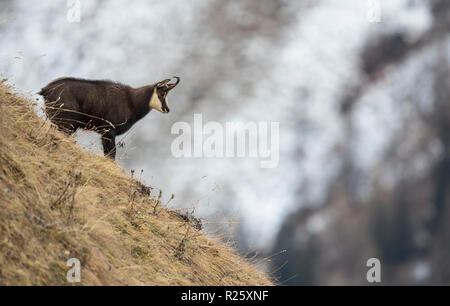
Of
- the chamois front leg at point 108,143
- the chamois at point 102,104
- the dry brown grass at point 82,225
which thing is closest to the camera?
the dry brown grass at point 82,225

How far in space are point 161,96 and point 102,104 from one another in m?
1.93

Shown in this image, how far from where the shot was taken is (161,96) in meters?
12.1

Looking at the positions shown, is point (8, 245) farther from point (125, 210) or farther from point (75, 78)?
point (75, 78)

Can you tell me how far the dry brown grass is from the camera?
4.65 m

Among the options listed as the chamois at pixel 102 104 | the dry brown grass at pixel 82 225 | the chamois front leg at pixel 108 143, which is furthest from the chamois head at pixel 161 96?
the dry brown grass at pixel 82 225

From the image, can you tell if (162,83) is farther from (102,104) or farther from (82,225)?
(82,225)

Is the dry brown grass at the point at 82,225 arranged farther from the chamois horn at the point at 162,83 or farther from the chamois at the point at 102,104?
the chamois horn at the point at 162,83

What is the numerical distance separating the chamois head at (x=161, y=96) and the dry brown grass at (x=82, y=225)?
425 cm

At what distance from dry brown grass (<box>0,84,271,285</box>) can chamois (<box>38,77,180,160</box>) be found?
1.64m

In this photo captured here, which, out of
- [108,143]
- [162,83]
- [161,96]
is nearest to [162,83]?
[162,83]

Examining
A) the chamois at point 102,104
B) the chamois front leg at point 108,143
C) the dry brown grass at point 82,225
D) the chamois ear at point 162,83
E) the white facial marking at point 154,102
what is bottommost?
the dry brown grass at point 82,225

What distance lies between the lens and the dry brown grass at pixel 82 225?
15.3ft
